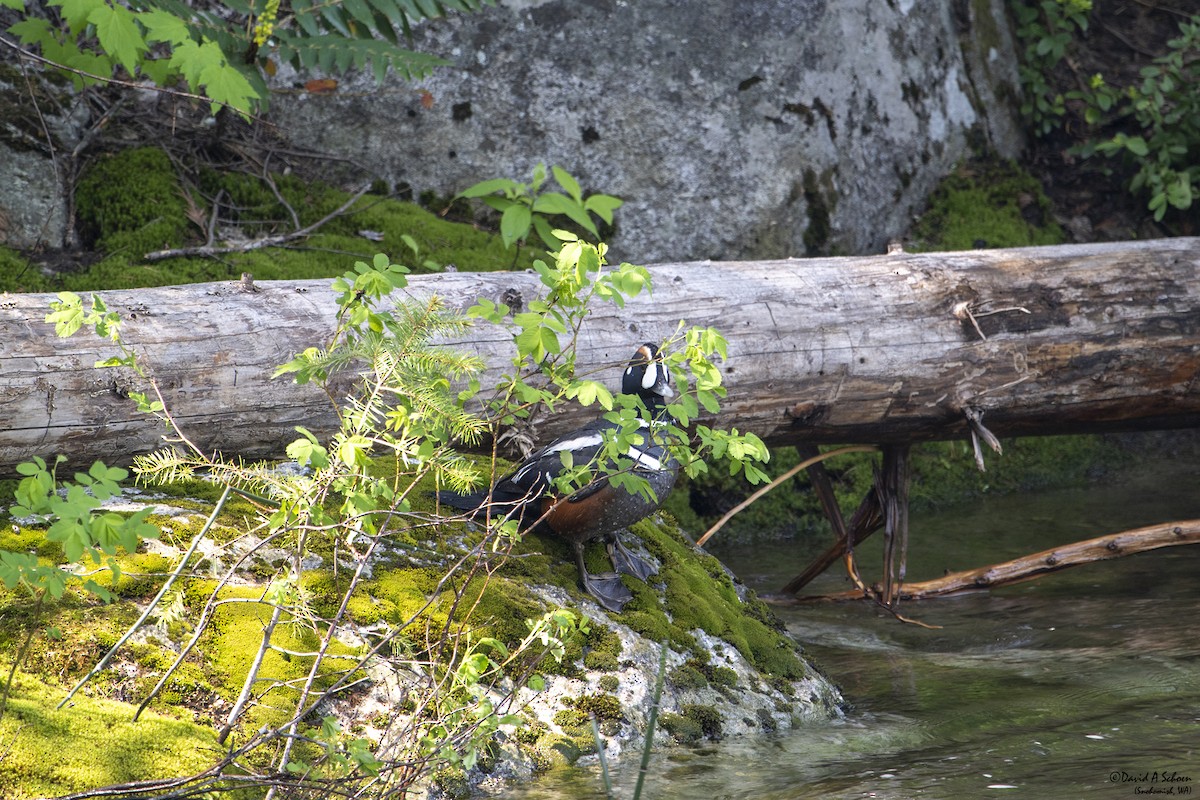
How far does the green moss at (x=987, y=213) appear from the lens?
743 cm

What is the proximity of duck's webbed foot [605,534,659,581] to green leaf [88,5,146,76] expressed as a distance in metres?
2.24

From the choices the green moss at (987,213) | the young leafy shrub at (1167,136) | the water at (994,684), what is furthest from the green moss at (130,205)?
the young leafy shrub at (1167,136)

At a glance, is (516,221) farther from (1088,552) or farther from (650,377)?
(1088,552)

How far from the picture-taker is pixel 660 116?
6926mm

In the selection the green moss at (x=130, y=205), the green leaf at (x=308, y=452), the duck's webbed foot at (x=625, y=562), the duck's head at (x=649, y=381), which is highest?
the green moss at (x=130, y=205)

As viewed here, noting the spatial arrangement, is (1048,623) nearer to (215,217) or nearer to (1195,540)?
(1195,540)

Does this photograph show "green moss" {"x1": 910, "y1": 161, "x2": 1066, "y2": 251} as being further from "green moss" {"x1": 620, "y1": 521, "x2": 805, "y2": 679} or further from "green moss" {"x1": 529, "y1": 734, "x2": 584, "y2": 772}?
"green moss" {"x1": 529, "y1": 734, "x2": 584, "y2": 772}

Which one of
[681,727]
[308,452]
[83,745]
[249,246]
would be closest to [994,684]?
[681,727]

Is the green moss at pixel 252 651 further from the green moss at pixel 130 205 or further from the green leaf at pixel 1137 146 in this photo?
the green leaf at pixel 1137 146

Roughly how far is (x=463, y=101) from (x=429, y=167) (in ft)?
1.58

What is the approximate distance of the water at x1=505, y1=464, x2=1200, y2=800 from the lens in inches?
114

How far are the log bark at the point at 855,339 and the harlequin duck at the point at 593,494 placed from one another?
0.51 meters

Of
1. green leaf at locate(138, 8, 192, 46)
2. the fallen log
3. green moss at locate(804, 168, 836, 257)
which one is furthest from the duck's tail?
green moss at locate(804, 168, 836, 257)

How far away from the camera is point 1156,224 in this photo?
786cm
